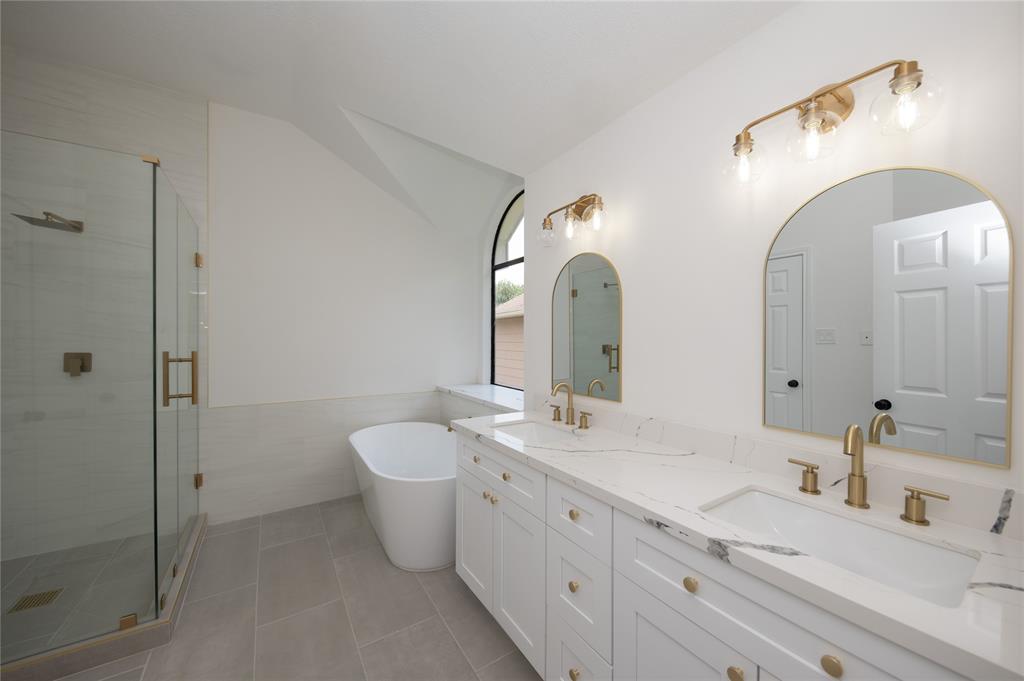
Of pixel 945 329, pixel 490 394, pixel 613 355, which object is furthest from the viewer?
pixel 490 394

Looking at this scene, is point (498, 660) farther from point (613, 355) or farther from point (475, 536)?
point (613, 355)

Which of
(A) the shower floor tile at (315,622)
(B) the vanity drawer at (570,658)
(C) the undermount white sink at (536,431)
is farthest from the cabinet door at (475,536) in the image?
(B) the vanity drawer at (570,658)

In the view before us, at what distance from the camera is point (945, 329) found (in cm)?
93

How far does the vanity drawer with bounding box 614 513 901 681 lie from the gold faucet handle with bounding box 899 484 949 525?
1.58 ft

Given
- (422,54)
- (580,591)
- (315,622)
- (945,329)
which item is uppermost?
(422,54)

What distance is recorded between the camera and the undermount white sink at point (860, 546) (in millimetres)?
784

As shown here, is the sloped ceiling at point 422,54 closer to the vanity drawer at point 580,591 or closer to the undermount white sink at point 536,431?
the undermount white sink at point 536,431

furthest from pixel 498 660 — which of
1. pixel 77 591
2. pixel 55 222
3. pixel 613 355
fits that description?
pixel 55 222

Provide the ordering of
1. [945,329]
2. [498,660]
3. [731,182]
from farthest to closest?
[498,660], [731,182], [945,329]

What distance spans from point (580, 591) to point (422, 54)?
2.15 meters

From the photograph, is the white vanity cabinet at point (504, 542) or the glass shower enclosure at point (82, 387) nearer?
the white vanity cabinet at point (504, 542)

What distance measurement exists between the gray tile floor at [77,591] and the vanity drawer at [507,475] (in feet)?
4.93

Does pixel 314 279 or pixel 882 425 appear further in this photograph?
pixel 314 279

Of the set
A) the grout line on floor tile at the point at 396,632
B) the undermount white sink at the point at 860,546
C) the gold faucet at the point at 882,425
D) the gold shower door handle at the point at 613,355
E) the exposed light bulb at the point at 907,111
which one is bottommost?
the grout line on floor tile at the point at 396,632
